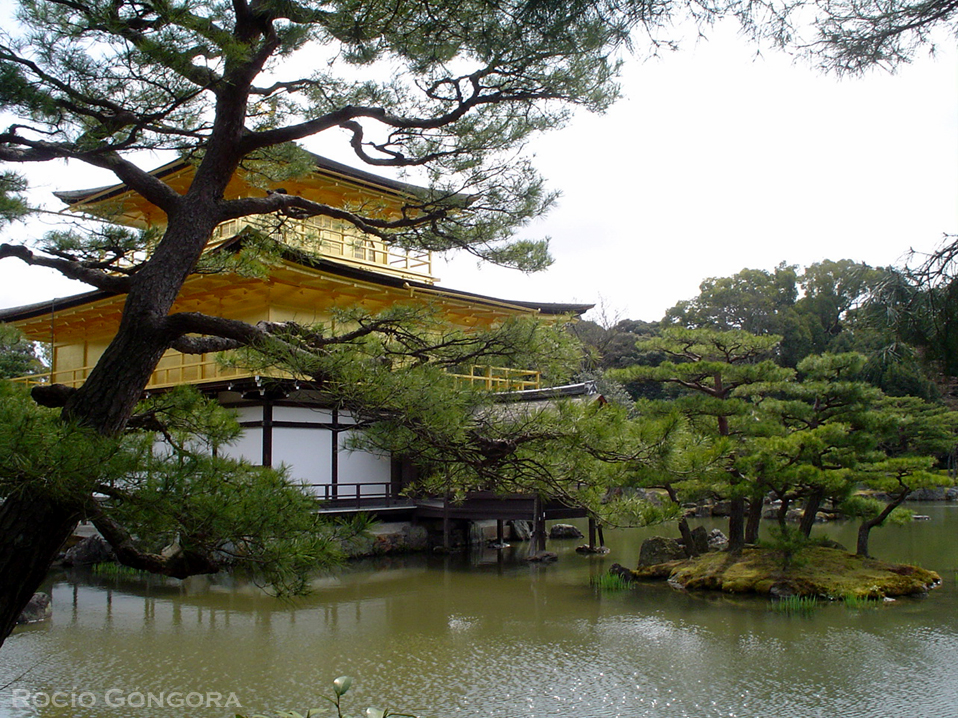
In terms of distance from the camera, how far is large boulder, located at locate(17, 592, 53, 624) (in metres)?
7.40

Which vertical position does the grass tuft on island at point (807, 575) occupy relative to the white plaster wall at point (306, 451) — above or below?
below

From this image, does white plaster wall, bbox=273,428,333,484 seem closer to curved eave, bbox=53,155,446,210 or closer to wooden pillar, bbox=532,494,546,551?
wooden pillar, bbox=532,494,546,551

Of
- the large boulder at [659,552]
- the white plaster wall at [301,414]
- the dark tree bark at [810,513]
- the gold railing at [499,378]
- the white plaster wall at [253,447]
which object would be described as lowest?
the large boulder at [659,552]

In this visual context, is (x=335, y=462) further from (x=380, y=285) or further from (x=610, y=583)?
(x=610, y=583)

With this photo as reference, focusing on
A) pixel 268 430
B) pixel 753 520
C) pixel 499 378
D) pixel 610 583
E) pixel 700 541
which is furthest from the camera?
pixel 268 430

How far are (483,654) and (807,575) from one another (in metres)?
4.08

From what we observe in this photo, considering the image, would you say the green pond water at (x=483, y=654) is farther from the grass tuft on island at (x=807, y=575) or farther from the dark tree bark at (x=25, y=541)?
the dark tree bark at (x=25, y=541)

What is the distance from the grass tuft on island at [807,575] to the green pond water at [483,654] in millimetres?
289

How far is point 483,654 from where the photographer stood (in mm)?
6285

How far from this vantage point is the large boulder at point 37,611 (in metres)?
7.40

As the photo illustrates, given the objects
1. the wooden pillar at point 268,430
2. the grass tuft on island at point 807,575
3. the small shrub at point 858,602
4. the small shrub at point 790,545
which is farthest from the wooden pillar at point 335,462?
the small shrub at point 858,602

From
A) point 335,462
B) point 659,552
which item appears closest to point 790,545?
point 659,552

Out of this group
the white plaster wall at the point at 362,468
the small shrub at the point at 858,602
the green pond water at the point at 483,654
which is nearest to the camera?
the green pond water at the point at 483,654

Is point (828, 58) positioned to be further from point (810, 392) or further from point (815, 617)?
point (810, 392)
